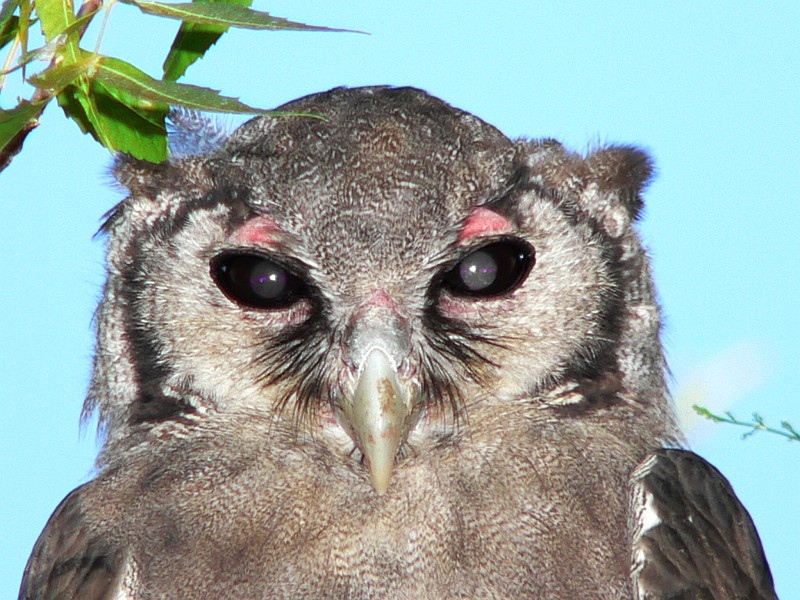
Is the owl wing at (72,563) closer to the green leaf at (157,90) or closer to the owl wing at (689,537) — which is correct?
the owl wing at (689,537)

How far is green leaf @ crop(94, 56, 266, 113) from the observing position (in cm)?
203

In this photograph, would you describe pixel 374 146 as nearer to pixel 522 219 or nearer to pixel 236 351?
pixel 522 219

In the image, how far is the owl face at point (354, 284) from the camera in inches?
121

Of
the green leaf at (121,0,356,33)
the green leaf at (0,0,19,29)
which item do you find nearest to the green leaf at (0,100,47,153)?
the green leaf at (0,0,19,29)

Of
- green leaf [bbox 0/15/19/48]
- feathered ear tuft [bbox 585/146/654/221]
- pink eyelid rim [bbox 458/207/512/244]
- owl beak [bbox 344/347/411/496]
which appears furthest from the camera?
feathered ear tuft [bbox 585/146/654/221]

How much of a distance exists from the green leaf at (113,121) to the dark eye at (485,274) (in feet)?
3.06

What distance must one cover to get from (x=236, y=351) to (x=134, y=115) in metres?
0.82

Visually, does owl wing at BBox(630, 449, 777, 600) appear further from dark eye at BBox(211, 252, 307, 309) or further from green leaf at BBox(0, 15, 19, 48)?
green leaf at BBox(0, 15, 19, 48)

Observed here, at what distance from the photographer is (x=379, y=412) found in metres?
2.91

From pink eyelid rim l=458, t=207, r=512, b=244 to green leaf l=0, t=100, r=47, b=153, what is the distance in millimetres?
1373

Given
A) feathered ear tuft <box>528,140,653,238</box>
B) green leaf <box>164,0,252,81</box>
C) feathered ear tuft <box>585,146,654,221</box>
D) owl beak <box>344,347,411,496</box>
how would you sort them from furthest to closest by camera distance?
1. feathered ear tuft <box>585,146,654,221</box>
2. feathered ear tuft <box>528,140,653,238</box>
3. owl beak <box>344,347,411,496</box>
4. green leaf <box>164,0,252,81</box>

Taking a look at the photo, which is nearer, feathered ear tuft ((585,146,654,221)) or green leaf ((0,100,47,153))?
green leaf ((0,100,47,153))

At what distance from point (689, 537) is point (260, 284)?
1.41 meters

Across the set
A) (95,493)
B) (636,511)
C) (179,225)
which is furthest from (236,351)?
(636,511)
